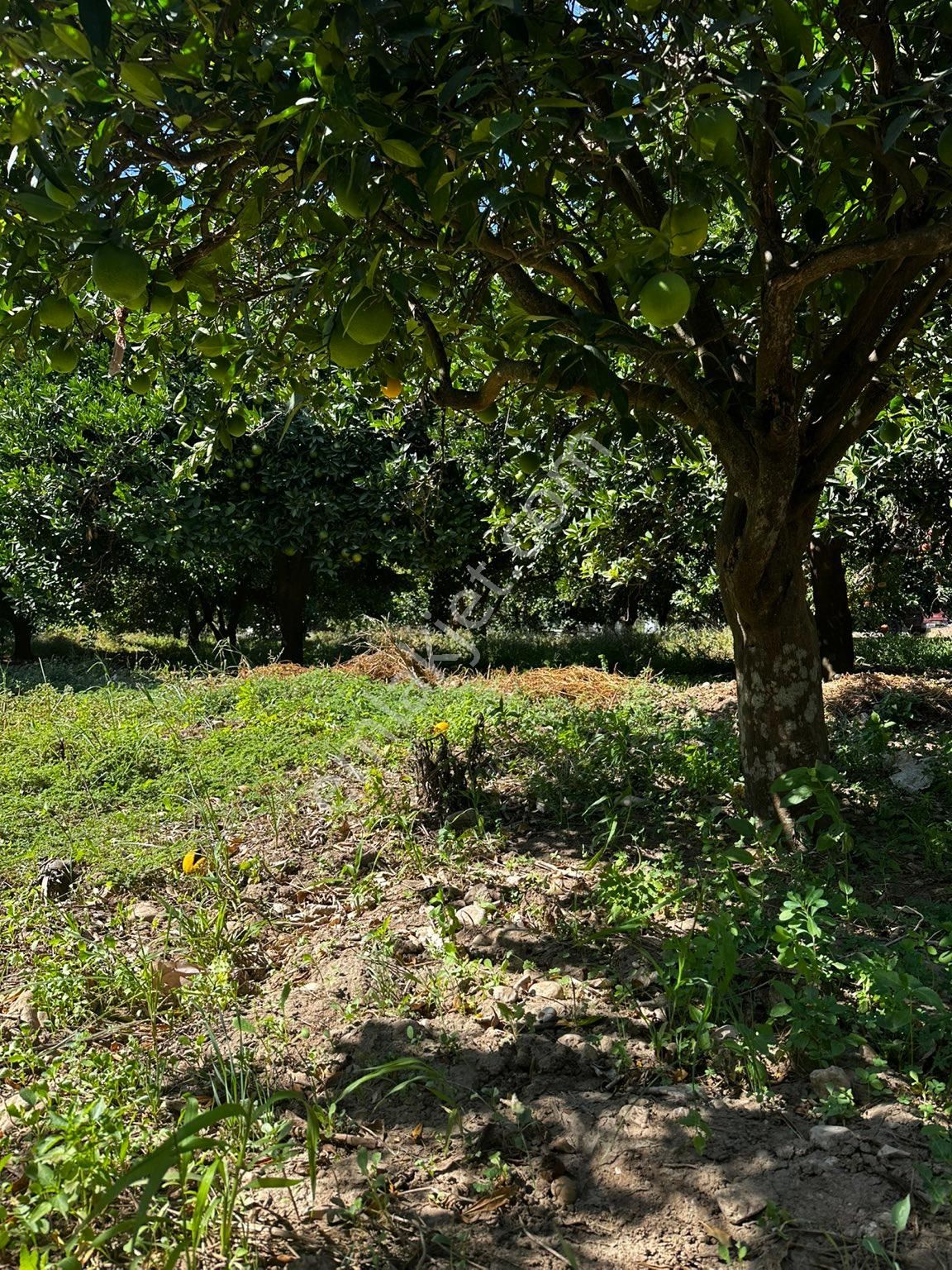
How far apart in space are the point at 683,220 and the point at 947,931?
1931mm

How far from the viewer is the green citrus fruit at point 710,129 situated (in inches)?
74.9

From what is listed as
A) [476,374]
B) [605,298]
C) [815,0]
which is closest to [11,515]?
[476,374]

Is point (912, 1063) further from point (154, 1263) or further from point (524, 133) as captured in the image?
point (524, 133)

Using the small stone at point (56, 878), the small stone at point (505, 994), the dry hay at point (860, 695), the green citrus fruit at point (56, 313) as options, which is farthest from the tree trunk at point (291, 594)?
the green citrus fruit at point (56, 313)

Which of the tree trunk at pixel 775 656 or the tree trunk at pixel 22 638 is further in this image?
the tree trunk at pixel 22 638

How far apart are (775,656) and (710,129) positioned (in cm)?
201

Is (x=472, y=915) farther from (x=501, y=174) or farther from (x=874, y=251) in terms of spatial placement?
(x=874, y=251)

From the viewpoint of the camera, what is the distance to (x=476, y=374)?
15.3ft

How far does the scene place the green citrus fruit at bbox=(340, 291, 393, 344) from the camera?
1.93 meters

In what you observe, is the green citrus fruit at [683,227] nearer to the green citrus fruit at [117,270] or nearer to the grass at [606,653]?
the green citrus fruit at [117,270]

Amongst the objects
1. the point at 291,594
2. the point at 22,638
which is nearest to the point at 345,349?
the point at 291,594

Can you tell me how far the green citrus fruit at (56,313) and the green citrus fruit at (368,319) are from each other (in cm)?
74

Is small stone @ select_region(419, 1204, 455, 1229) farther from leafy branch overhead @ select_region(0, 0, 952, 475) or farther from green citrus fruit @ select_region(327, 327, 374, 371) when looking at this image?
green citrus fruit @ select_region(327, 327, 374, 371)

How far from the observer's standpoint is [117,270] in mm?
1858
